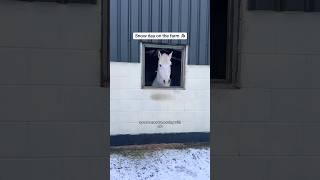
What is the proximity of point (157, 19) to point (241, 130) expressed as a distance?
1125 mm

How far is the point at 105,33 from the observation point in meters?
3.09

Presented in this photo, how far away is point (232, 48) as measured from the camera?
10.7 feet

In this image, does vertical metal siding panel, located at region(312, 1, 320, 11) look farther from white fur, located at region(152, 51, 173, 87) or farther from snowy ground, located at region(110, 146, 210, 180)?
snowy ground, located at region(110, 146, 210, 180)

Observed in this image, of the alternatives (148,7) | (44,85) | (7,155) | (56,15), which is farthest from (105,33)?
(7,155)

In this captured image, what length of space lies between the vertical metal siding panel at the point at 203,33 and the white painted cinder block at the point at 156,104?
9 centimetres

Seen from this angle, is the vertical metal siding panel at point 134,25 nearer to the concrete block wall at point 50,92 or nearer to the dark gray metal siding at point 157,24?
the dark gray metal siding at point 157,24

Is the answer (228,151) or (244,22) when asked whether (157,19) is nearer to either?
(244,22)

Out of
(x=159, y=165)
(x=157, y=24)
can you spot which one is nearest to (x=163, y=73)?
(x=157, y=24)

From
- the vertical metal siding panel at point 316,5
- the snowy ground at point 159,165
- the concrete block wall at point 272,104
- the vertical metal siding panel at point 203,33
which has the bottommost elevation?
the snowy ground at point 159,165

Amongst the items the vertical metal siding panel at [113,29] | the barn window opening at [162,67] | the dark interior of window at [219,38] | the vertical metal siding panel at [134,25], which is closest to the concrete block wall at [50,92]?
the vertical metal siding panel at [113,29]

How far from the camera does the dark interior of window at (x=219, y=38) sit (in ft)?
10.9

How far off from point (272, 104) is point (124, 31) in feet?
4.08

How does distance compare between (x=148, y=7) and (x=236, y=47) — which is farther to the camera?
(x=148, y=7)

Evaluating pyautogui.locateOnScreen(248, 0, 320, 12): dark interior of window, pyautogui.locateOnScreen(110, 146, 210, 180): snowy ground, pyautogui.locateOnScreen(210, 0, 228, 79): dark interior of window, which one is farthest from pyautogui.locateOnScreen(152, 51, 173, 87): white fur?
pyautogui.locateOnScreen(248, 0, 320, 12): dark interior of window
